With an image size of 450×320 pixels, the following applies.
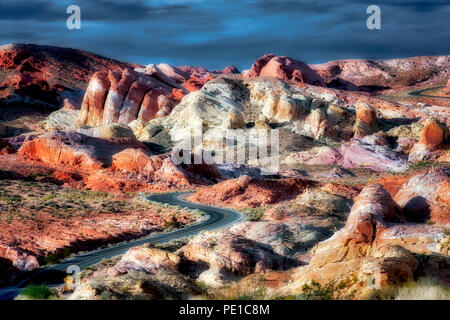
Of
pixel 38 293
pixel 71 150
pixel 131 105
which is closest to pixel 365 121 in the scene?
pixel 131 105

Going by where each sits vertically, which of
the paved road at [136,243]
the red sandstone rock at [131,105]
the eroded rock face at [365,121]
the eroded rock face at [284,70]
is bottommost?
the paved road at [136,243]

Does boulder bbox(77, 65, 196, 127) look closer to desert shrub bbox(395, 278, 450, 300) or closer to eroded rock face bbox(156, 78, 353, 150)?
eroded rock face bbox(156, 78, 353, 150)

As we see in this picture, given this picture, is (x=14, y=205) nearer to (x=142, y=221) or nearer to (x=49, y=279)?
(x=142, y=221)

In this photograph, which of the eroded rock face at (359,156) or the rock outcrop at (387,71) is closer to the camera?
the eroded rock face at (359,156)

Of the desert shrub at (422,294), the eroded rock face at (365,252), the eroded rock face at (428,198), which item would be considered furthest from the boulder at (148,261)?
the eroded rock face at (428,198)

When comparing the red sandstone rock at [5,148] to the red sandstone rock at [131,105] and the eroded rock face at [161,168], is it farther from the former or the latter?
the red sandstone rock at [131,105]

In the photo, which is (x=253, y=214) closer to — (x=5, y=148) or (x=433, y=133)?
(x=5, y=148)
